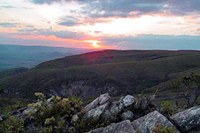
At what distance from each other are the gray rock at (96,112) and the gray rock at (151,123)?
136 inches

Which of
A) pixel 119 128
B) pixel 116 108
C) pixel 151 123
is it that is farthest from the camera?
pixel 116 108

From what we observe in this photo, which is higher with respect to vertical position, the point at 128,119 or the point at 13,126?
the point at 128,119

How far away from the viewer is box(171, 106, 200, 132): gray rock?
2311cm

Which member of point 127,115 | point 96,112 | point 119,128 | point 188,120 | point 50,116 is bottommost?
point 50,116

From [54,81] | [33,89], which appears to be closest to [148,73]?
[54,81]

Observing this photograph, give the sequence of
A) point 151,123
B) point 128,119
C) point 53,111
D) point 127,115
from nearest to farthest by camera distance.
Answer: point 151,123 < point 128,119 < point 127,115 < point 53,111

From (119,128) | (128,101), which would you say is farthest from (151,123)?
(128,101)

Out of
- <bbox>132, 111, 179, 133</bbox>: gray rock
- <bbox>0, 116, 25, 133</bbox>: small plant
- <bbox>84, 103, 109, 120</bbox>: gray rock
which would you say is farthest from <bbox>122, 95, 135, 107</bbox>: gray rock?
<bbox>0, 116, 25, 133</bbox>: small plant

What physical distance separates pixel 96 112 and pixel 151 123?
524cm

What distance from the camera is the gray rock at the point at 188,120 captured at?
23.1 m

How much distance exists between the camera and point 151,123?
2309cm

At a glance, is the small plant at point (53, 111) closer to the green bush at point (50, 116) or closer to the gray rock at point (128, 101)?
the green bush at point (50, 116)

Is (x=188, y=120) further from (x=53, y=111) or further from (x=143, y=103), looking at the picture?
(x=53, y=111)

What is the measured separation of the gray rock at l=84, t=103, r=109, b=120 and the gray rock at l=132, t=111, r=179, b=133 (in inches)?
136
